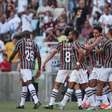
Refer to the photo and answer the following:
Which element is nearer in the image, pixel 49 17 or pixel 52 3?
pixel 49 17

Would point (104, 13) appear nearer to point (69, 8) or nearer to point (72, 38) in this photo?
point (69, 8)

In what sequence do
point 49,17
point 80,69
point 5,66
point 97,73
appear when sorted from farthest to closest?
1. point 49,17
2. point 5,66
3. point 80,69
4. point 97,73

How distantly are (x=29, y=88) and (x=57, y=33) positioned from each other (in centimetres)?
580

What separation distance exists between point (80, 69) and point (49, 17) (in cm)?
716

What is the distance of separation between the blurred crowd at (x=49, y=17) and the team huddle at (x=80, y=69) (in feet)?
16.8

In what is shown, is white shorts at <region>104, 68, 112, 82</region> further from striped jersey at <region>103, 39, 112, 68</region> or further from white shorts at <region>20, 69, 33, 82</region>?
white shorts at <region>20, 69, 33, 82</region>

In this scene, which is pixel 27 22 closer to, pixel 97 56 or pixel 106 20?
pixel 106 20

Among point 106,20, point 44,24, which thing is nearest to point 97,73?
point 106,20

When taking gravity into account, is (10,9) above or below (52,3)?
below

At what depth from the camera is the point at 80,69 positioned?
19656 millimetres

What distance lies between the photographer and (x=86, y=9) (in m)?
26.2

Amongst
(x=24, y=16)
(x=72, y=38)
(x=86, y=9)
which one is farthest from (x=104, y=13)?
(x=72, y=38)

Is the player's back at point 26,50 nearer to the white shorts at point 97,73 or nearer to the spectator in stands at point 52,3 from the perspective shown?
the white shorts at point 97,73

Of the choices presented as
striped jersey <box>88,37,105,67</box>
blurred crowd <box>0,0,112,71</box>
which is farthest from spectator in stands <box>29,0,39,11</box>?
striped jersey <box>88,37,105,67</box>
